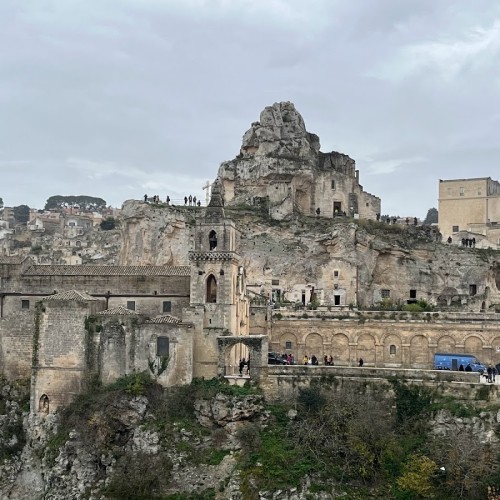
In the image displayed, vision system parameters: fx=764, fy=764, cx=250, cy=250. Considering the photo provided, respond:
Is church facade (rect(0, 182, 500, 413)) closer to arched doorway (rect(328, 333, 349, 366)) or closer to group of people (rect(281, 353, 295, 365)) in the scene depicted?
arched doorway (rect(328, 333, 349, 366))

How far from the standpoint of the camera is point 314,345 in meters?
45.9

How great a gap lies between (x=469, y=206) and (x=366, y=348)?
86.5ft

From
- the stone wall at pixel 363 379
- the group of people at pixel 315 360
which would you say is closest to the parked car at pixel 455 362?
the stone wall at pixel 363 379

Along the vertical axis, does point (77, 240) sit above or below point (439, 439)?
above

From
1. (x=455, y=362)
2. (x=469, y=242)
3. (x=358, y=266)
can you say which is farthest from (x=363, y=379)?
(x=469, y=242)

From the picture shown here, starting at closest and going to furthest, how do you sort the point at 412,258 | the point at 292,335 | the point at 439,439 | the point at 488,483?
the point at 488,483 < the point at 439,439 < the point at 292,335 < the point at 412,258

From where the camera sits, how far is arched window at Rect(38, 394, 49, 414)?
38125 mm

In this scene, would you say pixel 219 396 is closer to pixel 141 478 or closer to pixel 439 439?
pixel 141 478

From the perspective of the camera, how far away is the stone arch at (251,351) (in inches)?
1463

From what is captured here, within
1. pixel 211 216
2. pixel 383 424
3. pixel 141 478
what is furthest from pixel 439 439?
pixel 211 216

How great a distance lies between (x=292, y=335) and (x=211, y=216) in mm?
10364

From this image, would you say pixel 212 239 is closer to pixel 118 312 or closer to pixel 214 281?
pixel 214 281

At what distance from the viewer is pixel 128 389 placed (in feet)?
120

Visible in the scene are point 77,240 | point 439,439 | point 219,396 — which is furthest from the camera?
point 77,240
